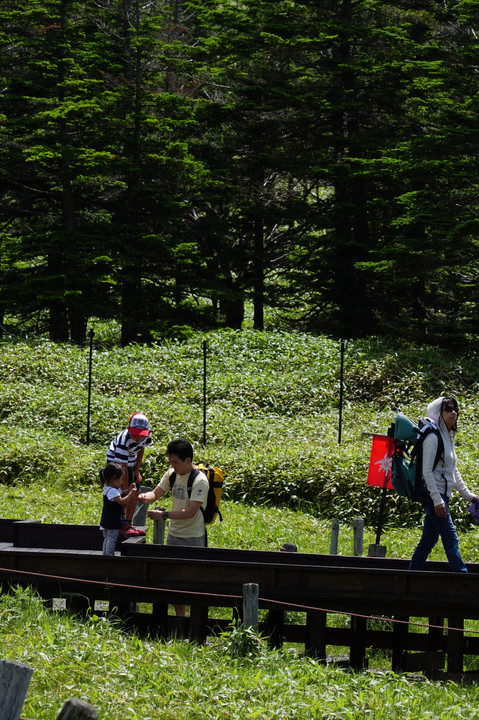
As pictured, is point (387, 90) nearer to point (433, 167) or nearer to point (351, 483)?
point (433, 167)

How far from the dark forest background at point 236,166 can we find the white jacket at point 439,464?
48.0 feet

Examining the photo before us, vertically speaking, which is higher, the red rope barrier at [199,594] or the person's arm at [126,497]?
the person's arm at [126,497]

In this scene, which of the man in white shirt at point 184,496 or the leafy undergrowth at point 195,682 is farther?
the man in white shirt at point 184,496

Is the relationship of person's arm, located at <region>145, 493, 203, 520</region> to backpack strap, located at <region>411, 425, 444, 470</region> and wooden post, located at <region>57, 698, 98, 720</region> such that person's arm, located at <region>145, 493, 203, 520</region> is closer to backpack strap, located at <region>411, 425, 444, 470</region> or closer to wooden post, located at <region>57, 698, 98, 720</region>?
backpack strap, located at <region>411, 425, 444, 470</region>

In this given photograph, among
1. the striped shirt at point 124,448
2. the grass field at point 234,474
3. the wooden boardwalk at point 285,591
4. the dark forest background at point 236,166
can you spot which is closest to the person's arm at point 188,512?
the wooden boardwalk at point 285,591

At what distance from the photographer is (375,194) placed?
26.4m

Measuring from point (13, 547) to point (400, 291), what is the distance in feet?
61.8

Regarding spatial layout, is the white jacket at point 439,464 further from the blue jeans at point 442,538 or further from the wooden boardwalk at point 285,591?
the wooden boardwalk at point 285,591

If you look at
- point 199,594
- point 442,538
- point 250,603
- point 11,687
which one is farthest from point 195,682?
point 442,538

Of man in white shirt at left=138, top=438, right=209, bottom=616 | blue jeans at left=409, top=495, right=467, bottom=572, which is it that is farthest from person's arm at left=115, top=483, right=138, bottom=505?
blue jeans at left=409, top=495, right=467, bottom=572

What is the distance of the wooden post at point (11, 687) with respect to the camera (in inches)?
157

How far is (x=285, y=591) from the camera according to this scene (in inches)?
310

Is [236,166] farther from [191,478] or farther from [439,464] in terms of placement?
[439,464]

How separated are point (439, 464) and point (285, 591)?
186 cm
